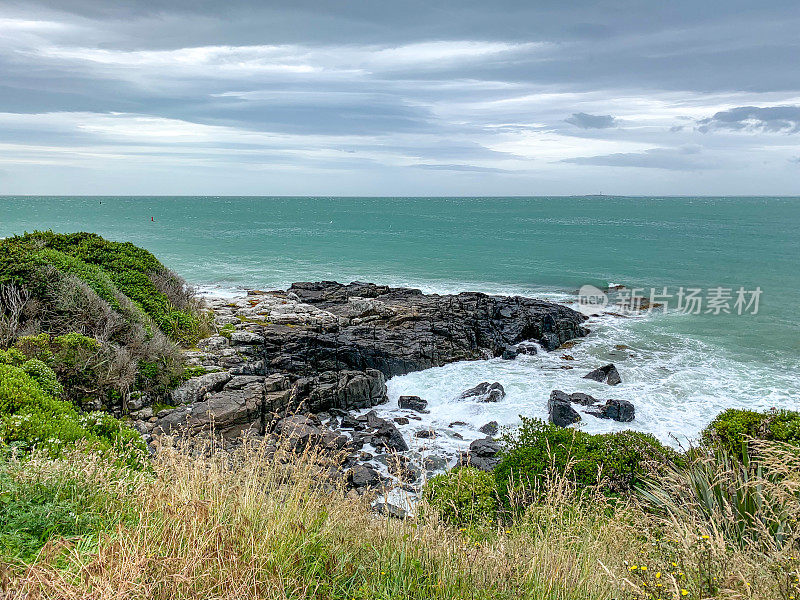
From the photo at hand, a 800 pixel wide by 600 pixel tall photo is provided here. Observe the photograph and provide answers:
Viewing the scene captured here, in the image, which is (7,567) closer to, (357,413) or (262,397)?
(262,397)

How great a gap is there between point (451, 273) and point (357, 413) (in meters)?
32.1

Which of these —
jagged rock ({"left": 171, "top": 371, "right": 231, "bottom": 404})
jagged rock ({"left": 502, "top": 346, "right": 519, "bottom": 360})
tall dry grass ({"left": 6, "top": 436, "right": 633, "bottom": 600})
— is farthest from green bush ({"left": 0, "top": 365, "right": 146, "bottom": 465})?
jagged rock ({"left": 502, "top": 346, "right": 519, "bottom": 360})

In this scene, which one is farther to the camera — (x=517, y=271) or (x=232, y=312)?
(x=517, y=271)

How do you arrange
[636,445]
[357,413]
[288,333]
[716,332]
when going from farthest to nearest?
[716,332] < [288,333] < [357,413] < [636,445]

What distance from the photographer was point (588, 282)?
142 ft

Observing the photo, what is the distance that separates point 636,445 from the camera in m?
9.63

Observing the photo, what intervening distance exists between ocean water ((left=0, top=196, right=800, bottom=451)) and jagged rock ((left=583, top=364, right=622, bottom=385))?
0.45 metres

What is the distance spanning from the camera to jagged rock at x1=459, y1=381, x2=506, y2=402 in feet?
61.8

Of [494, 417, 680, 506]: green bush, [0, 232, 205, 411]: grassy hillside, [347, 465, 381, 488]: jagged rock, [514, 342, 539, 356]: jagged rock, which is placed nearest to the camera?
[494, 417, 680, 506]: green bush

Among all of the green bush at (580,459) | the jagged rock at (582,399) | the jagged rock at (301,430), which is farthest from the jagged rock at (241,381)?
the jagged rock at (582,399)

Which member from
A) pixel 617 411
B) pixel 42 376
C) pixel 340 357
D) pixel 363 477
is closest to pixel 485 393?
pixel 617 411

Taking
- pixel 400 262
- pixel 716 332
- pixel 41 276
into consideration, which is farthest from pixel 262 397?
pixel 400 262

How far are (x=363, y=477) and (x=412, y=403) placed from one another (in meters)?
6.08

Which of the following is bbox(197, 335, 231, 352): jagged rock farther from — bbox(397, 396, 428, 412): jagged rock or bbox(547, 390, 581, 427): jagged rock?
bbox(547, 390, 581, 427): jagged rock
